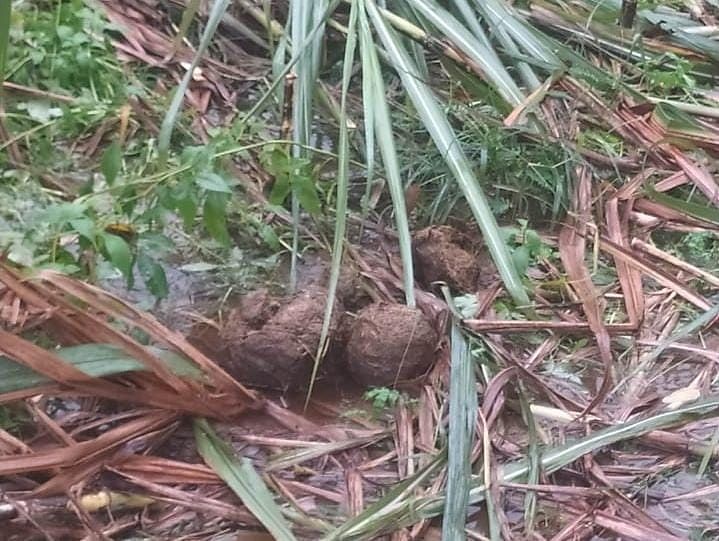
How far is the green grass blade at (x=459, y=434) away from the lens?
103cm

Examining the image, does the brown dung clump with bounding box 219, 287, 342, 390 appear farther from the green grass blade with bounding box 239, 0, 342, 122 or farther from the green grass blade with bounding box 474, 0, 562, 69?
the green grass blade with bounding box 474, 0, 562, 69

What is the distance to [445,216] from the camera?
5.07 feet

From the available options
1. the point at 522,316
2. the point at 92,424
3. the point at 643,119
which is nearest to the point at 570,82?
the point at 643,119

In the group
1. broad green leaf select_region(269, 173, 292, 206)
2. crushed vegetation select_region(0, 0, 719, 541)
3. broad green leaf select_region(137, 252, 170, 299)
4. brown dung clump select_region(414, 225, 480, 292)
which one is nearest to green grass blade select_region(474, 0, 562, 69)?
crushed vegetation select_region(0, 0, 719, 541)

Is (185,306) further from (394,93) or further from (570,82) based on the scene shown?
(570,82)

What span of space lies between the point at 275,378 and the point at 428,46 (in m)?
0.74

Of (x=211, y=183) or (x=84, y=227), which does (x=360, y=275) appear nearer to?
(x=211, y=183)

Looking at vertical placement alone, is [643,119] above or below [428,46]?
below

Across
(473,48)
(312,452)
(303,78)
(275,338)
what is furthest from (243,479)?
(473,48)

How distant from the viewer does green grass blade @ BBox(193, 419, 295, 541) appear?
1023 millimetres

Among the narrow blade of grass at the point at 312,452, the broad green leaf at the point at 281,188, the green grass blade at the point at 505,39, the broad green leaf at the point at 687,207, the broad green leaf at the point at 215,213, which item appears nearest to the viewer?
the narrow blade of grass at the point at 312,452

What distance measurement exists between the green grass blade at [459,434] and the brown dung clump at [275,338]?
18 centimetres

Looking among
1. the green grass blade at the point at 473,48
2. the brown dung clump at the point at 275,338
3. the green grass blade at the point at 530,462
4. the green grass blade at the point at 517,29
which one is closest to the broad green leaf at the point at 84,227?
the brown dung clump at the point at 275,338

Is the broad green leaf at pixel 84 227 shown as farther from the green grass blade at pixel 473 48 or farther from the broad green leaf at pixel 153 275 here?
the green grass blade at pixel 473 48
